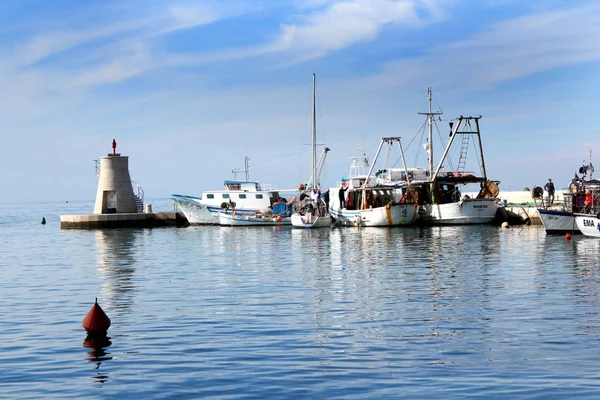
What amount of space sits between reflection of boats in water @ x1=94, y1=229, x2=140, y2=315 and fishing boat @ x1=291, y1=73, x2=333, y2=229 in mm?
11867

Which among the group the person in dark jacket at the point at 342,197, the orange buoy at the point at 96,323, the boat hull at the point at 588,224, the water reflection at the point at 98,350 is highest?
the person in dark jacket at the point at 342,197

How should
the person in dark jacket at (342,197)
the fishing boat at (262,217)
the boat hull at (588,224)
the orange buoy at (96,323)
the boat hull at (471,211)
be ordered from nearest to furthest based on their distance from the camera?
the orange buoy at (96,323), the boat hull at (588,224), the boat hull at (471,211), the person in dark jacket at (342,197), the fishing boat at (262,217)

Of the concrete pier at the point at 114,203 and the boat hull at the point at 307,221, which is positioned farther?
the concrete pier at the point at 114,203

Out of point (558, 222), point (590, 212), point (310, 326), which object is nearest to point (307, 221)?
point (558, 222)

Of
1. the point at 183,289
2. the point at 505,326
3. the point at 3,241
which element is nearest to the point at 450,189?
the point at 3,241

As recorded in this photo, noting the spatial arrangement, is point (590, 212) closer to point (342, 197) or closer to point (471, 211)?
point (471, 211)

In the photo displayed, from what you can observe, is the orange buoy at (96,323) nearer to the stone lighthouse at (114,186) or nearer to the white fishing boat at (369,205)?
the white fishing boat at (369,205)

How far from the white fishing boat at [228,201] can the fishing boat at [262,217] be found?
2.93 feet

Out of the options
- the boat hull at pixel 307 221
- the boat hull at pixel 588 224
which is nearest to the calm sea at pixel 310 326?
the boat hull at pixel 588 224

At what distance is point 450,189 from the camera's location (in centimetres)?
5972

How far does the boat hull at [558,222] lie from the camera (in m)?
43.9

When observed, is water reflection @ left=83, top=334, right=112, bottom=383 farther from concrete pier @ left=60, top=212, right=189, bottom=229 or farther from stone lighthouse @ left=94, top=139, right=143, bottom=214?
stone lighthouse @ left=94, top=139, right=143, bottom=214

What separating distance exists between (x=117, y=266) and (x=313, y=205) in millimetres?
29220

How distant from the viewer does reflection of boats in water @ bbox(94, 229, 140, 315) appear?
2249 centimetres
